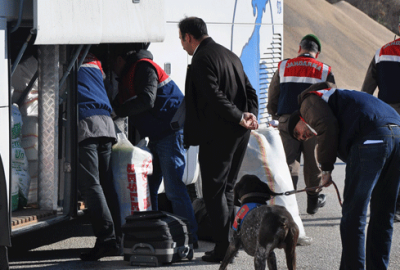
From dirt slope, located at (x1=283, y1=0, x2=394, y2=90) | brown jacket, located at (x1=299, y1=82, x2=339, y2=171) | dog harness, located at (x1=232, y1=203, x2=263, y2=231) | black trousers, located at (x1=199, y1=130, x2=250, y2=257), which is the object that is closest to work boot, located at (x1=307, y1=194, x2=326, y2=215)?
black trousers, located at (x1=199, y1=130, x2=250, y2=257)

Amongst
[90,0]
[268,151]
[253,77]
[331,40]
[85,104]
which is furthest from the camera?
[331,40]

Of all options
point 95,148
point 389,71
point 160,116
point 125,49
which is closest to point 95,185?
point 95,148

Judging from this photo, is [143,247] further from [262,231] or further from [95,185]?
[262,231]

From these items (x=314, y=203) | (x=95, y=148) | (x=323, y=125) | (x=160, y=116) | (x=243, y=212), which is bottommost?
(x=314, y=203)

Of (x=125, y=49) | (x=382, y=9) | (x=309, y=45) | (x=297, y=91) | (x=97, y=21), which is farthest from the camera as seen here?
(x=382, y=9)

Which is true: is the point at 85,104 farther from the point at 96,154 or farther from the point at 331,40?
the point at 331,40

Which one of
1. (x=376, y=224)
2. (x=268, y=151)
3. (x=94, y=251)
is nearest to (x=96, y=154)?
(x=94, y=251)

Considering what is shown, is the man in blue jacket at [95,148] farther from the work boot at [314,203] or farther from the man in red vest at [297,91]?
the work boot at [314,203]

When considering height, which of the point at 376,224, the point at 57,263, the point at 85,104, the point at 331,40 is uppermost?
the point at 331,40

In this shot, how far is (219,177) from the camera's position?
5.26m

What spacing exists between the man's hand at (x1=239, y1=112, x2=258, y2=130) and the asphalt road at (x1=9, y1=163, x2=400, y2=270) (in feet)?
3.49

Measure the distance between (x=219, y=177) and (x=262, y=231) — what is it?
82 cm

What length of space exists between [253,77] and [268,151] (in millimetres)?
1857

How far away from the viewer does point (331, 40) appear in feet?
131
